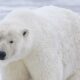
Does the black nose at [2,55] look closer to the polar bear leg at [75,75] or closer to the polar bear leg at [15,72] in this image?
the polar bear leg at [15,72]

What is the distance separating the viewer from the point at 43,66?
3.32 meters

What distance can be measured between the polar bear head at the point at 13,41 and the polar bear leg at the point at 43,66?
9.2 inches

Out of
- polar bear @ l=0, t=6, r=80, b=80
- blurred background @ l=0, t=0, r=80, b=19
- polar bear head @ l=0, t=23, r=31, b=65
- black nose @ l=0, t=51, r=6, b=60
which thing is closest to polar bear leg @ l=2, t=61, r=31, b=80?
polar bear @ l=0, t=6, r=80, b=80

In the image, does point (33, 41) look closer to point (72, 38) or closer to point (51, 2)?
point (72, 38)

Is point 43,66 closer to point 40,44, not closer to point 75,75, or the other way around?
point 40,44

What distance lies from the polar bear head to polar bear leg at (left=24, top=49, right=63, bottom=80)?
0.23m

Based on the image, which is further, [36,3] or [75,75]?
[36,3]

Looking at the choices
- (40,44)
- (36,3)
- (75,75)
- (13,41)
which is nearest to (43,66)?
(40,44)

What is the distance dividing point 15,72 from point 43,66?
0.78 feet

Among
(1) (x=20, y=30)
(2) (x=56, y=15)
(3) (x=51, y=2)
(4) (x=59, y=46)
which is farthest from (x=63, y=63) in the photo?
(3) (x=51, y=2)

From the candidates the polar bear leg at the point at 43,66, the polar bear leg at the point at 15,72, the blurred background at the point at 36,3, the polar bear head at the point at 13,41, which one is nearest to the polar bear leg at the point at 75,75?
the polar bear leg at the point at 43,66

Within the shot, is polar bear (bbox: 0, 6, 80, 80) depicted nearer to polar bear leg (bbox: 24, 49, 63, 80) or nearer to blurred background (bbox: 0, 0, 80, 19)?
polar bear leg (bbox: 24, 49, 63, 80)

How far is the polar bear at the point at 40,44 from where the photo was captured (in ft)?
9.78

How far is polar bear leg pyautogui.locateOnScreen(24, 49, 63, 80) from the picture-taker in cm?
328
